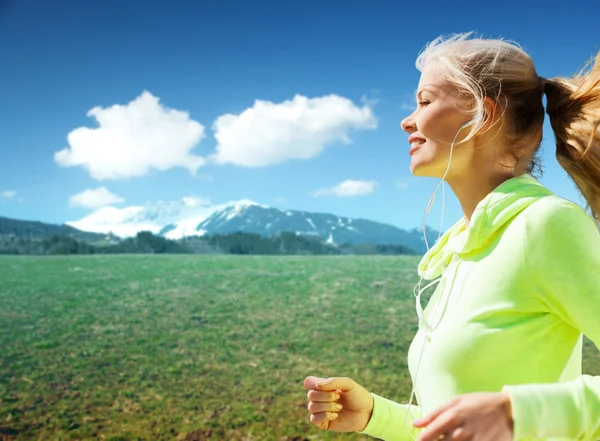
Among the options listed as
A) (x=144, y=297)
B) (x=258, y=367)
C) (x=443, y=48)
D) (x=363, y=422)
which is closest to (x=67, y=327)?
(x=144, y=297)

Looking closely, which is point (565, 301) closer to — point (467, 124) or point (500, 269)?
point (500, 269)

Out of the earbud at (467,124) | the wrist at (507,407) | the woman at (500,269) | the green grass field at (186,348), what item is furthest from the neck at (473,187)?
the green grass field at (186,348)

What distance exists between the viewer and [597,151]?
0.94 metres

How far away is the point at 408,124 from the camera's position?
3.58 feet

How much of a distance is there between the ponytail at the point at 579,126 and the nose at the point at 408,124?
0.83ft

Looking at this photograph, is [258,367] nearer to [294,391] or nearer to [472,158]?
[294,391]

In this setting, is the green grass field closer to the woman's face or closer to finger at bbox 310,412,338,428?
finger at bbox 310,412,338,428

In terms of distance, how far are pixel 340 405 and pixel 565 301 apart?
547 mm

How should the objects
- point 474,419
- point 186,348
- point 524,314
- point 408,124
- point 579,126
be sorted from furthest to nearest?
point 186,348, point 408,124, point 579,126, point 524,314, point 474,419

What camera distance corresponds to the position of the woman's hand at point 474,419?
0.69m

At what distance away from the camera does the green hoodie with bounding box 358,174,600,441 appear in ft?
2.39

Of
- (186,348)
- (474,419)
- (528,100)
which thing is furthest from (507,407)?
(186,348)

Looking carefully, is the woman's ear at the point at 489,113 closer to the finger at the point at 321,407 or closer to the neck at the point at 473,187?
the neck at the point at 473,187

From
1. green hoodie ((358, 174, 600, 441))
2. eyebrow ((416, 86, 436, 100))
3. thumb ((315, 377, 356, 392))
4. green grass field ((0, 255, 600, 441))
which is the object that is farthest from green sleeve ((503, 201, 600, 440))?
green grass field ((0, 255, 600, 441))
